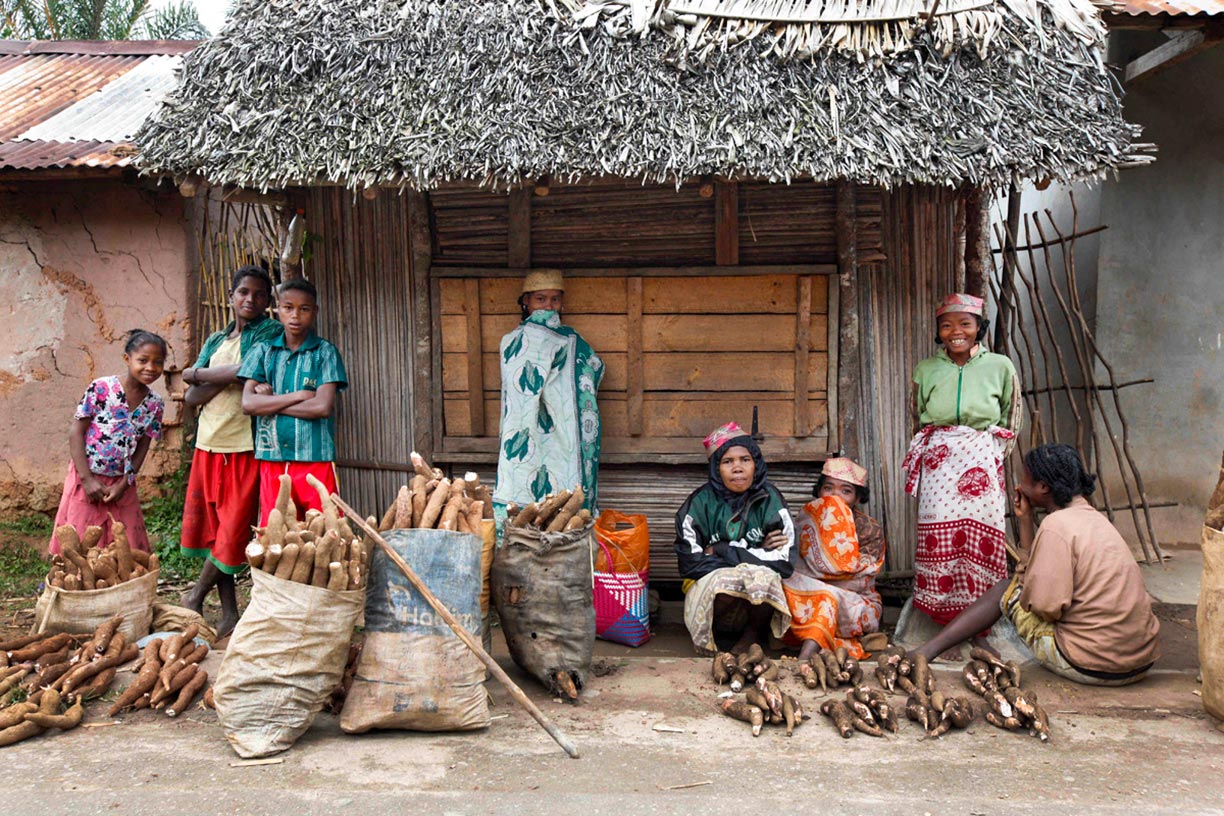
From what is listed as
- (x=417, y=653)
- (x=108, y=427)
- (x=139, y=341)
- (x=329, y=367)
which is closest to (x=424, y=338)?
(x=329, y=367)

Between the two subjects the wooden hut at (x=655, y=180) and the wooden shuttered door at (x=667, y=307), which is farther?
the wooden shuttered door at (x=667, y=307)

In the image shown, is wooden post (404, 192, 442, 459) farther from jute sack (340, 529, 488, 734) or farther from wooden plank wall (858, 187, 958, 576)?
wooden plank wall (858, 187, 958, 576)

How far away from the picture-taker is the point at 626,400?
5516 millimetres

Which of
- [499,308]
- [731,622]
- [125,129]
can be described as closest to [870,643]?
[731,622]

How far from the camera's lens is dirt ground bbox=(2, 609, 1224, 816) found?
3143mm

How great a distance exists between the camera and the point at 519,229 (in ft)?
17.8

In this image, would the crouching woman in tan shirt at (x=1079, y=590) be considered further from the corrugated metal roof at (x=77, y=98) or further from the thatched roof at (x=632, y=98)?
the corrugated metal roof at (x=77, y=98)

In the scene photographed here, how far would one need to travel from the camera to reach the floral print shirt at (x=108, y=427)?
4836 millimetres

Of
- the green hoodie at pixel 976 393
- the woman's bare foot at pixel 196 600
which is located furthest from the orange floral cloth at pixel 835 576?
the woman's bare foot at pixel 196 600

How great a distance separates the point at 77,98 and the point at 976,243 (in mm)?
6597

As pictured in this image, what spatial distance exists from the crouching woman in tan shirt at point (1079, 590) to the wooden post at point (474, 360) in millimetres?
2901

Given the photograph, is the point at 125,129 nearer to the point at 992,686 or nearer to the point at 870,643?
the point at 870,643

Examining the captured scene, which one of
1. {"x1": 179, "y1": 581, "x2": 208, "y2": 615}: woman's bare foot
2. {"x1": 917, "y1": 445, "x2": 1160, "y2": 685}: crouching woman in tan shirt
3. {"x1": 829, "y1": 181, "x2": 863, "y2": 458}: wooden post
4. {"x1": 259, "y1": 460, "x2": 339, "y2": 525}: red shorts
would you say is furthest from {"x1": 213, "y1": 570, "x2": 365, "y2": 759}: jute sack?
{"x1": 829, "y1": 181, "x2": 863, "y2": 458}: wooden post

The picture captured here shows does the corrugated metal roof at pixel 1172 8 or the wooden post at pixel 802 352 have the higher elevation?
the corrugated metal roof at pixel 1172 8
